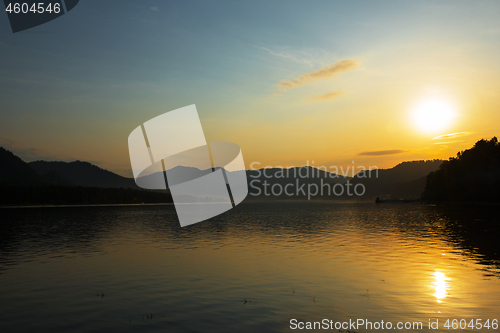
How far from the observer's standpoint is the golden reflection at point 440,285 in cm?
1918

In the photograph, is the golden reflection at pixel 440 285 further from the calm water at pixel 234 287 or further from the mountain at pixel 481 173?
the mountain at pixel 481 173

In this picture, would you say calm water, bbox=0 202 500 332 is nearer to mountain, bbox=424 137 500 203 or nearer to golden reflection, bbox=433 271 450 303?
golden reflection, bbox=433 271 450 303

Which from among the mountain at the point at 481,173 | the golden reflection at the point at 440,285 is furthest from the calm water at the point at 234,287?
the mountain at the point at 481,173

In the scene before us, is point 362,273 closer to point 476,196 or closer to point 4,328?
point 4,328

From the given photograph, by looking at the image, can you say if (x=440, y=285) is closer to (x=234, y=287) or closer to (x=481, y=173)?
(x=234, y=287)

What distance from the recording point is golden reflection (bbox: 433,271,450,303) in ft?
62.9

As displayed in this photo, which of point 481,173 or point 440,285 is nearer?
point 440,285

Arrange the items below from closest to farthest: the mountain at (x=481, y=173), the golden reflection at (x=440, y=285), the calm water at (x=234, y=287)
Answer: the calm water at (x=234, y=287), the golden reflection at (x=440, y=285), the mountain at (x=481, y=173)

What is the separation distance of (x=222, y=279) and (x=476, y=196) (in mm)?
208473

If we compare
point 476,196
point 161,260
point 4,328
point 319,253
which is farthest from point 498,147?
point 4,328

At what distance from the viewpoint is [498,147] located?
610 feet

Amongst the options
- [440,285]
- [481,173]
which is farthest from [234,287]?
[481,173]

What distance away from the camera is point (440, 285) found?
70.9 feet

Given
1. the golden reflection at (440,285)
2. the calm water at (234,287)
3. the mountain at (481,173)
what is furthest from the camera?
the mountain at (481,173)
